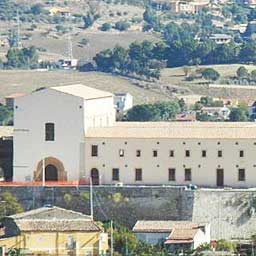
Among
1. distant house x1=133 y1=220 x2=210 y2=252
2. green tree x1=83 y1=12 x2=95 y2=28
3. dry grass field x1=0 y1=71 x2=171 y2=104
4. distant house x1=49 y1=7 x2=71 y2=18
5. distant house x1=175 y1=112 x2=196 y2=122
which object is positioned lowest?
distant house x1=133 y1=220 x2=210 y2=252

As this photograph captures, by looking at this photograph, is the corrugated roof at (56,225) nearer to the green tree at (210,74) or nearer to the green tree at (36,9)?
the green tree at (210,74)

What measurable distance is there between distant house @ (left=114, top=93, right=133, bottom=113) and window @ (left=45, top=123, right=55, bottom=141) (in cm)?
2920

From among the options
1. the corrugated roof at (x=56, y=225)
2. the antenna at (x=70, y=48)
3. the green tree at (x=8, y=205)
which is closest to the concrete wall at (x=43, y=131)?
the green tree at (x=8, y=205)

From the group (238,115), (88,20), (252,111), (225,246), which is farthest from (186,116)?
(88,20)

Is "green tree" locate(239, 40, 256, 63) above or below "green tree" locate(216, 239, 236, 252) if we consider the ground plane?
above

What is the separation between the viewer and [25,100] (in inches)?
1967

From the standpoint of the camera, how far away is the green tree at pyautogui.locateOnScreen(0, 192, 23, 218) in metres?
48.1

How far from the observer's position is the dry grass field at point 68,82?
9100 cm

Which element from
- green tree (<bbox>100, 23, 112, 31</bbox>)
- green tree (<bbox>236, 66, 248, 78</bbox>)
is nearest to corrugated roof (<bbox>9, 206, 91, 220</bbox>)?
green tree (<bbox>236, 66, 248, 78</bbox>)

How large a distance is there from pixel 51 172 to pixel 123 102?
32.8 meters

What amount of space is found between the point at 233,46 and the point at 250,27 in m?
25.2

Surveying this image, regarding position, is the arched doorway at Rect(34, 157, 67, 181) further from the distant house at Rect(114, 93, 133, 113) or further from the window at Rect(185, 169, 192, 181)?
the distant house at Rect(114, 93, 133, 113)

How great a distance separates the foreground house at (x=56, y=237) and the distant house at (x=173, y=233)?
1.59 m

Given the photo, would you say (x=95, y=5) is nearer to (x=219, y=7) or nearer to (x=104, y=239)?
(x=219, y=7)
